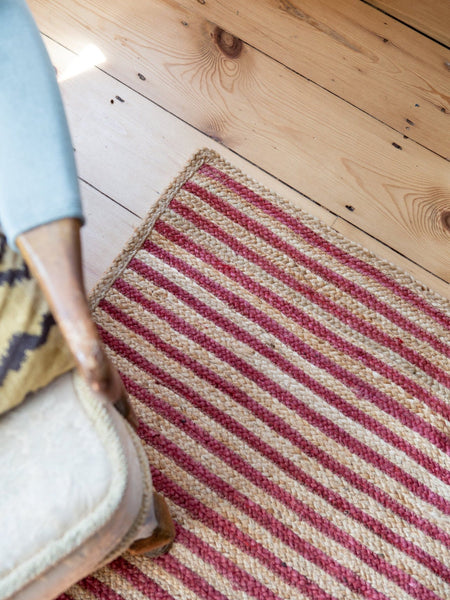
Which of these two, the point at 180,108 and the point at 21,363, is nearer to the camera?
the point at 21,363

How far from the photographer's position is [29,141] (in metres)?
0.51

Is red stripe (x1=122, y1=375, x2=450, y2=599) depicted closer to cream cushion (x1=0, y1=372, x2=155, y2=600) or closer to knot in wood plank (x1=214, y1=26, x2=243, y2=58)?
cream cushion (x1=0, y1=372, x2=155, y2=600)

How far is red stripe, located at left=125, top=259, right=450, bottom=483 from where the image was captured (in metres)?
0.87

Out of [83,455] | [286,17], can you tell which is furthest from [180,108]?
[83,455]

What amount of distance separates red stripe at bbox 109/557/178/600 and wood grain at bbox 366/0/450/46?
108 cm

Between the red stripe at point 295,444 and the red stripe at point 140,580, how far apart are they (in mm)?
245

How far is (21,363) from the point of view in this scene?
54 centimetres

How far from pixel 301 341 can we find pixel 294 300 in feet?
0.24

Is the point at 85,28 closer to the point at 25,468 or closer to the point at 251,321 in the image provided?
the point at 251,321

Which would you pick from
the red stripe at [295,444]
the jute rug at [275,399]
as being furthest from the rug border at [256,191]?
the red stripe at [295,444]

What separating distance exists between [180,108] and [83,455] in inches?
28.6

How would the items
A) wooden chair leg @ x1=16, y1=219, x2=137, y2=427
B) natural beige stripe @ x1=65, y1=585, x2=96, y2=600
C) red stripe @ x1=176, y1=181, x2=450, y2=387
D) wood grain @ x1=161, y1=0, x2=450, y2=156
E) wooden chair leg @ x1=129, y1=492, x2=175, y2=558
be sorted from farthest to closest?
wood grain @ x1=161, y1=0, x2=450, y2=156
red stripe @ x1=176, y1=181, x2=450, y2=387
natural beige stripe @ x1=65, y1=585, x2=96, y2=600
wooden chair leg @ x1=129, y1=492, x2=175, y2=558
wooden chair leg @ x1=16, y1=219, x2=137, y2=427

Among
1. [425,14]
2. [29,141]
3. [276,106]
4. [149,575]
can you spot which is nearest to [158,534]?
[149,575]

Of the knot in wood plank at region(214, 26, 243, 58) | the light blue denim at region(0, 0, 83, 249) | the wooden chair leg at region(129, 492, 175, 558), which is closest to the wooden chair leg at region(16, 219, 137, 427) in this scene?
the light blue denim at region(0, 0, 83, 249)
